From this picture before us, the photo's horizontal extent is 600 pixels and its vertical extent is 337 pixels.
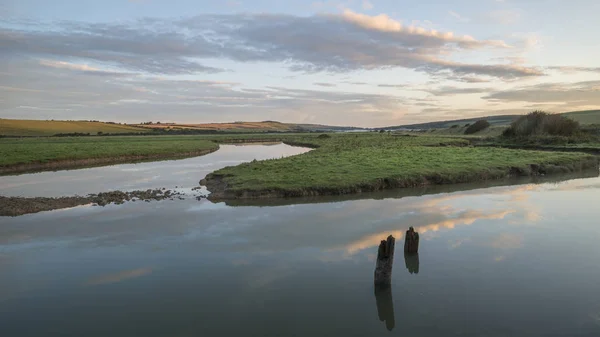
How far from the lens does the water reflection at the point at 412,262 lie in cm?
1182

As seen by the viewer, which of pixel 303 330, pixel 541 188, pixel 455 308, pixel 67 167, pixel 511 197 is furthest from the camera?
pixel 67 167

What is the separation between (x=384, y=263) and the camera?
10.3m

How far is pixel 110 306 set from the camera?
383 inches

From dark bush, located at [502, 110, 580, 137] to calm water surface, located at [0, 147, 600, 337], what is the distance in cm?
4855

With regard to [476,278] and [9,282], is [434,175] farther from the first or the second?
[9,282]

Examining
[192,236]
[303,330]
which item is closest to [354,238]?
[192,236]

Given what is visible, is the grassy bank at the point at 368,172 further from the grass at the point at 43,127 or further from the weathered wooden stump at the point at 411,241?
the grass at the point at 43,127

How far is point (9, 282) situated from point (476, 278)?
1237 centimetres

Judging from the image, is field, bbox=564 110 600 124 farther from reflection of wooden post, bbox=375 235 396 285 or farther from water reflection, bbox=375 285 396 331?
water reflection, bbox=375 285 396 331

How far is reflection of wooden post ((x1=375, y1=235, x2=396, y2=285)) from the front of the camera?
1004 centimetres

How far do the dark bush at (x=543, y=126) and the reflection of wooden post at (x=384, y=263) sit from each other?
60308 mm

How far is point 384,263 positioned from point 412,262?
249cm

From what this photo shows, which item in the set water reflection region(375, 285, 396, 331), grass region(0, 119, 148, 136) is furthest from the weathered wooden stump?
grass region(0, 119, 148, 136)

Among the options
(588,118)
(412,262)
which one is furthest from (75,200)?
(588,118)
